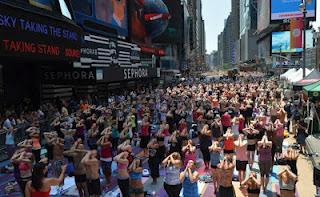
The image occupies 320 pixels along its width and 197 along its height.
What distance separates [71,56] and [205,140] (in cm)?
1198

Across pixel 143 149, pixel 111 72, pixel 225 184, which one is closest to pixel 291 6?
pixel 111 72

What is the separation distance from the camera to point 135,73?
38938mm

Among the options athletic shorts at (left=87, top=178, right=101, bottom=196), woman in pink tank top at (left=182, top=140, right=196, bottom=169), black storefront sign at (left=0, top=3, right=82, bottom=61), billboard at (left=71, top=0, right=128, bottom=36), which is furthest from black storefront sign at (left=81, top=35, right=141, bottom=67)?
athletic shorts at (left=87, top=178, right=101, bottom=196)

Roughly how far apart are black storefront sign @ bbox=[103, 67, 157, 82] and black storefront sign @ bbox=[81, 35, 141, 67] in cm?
68

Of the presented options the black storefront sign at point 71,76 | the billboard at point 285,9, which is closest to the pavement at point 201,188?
the black storefront sign at point 71,76

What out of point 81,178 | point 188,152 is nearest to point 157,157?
point 188,152

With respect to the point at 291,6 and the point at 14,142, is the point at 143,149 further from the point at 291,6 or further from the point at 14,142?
the point at 291,6

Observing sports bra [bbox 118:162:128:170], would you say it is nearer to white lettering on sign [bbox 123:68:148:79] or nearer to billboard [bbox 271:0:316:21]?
white lettering on sign [bbox 123:68:148:79]

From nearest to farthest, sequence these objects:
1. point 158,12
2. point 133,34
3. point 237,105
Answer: point 237,105, point 133,34, point 158,12

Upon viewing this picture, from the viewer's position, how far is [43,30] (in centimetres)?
1909

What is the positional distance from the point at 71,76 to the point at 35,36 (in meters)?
10.1

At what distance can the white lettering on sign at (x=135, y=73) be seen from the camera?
35531 mm

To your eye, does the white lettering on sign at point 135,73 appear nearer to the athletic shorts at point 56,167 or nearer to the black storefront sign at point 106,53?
the black storefront sign at point 106,53

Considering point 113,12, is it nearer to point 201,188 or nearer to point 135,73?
point 135,73
